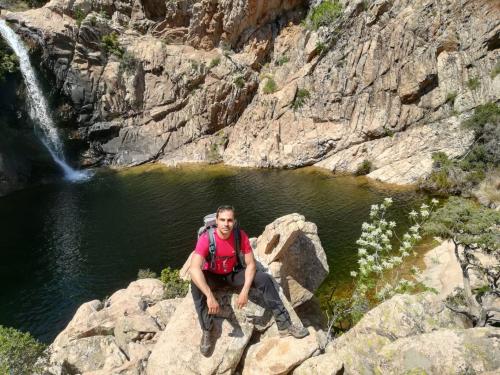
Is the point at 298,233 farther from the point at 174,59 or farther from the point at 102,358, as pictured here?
the point at 174,59

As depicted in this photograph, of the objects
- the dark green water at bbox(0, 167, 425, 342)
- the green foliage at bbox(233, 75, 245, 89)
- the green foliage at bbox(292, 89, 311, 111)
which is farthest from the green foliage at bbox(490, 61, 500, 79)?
the green foliage at bbox(233, 75, 245, 89)

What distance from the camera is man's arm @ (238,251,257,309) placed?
8.19 metres

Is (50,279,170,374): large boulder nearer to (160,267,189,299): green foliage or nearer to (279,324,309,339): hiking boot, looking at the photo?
(160,267,189,299): green foliage

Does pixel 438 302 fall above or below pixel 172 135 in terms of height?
above

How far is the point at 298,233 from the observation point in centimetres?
1280

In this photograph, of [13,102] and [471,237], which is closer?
[471,237]

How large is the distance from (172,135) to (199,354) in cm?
5713

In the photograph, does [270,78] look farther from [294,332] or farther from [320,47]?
[294,332]

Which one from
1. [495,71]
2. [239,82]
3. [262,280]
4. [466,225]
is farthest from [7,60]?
[495,71]

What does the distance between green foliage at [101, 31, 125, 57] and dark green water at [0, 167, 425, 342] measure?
22.4 m

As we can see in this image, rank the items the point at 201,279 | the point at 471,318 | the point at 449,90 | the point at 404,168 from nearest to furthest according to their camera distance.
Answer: the point at 201,279 < the point at 471,318 < the point at 404,168 < the point at 449,90

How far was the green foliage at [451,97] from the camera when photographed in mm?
45500

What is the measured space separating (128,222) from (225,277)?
30.1 m

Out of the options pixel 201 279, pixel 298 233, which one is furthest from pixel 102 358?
pixel 298 233
